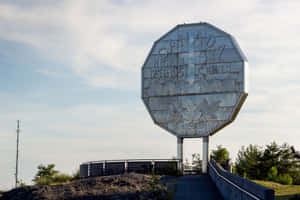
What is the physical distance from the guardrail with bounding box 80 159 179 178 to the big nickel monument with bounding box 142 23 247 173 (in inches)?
109

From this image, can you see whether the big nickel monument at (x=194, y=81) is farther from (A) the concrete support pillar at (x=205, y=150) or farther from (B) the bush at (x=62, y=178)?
(B) the bush at (x=62, y=178)

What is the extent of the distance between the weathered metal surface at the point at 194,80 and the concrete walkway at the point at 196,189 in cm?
606

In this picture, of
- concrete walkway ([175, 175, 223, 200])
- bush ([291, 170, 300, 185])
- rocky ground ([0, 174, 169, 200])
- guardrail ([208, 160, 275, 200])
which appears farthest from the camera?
bush ([291, 170, 300, 185])

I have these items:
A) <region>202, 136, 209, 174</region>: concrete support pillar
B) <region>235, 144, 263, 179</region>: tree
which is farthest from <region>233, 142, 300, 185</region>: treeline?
<region>202, 136, 209, 174</region>: concrete support pillar

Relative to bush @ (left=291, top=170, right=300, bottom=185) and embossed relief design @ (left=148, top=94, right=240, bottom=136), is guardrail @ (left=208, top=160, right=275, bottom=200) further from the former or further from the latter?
bush @ (left=291, top=170, right=300, bottom=185)

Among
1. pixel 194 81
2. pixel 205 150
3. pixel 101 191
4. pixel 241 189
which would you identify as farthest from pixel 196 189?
pixel 194 81

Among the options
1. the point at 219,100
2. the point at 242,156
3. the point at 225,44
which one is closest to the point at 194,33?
the point at 225,44

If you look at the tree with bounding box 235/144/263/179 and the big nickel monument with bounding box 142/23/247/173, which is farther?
the tree with bounding box 235/144/263/179

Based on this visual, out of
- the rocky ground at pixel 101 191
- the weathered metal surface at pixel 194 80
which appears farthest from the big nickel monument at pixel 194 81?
the rocky ground at pixel 101 191

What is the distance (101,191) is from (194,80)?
14.2 meters

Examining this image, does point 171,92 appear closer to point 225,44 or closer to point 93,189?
point 225,44

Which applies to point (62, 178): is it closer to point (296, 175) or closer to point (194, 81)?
point (194, 81)

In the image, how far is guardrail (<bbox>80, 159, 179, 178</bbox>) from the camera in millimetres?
33188

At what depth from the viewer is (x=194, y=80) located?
3566cm
